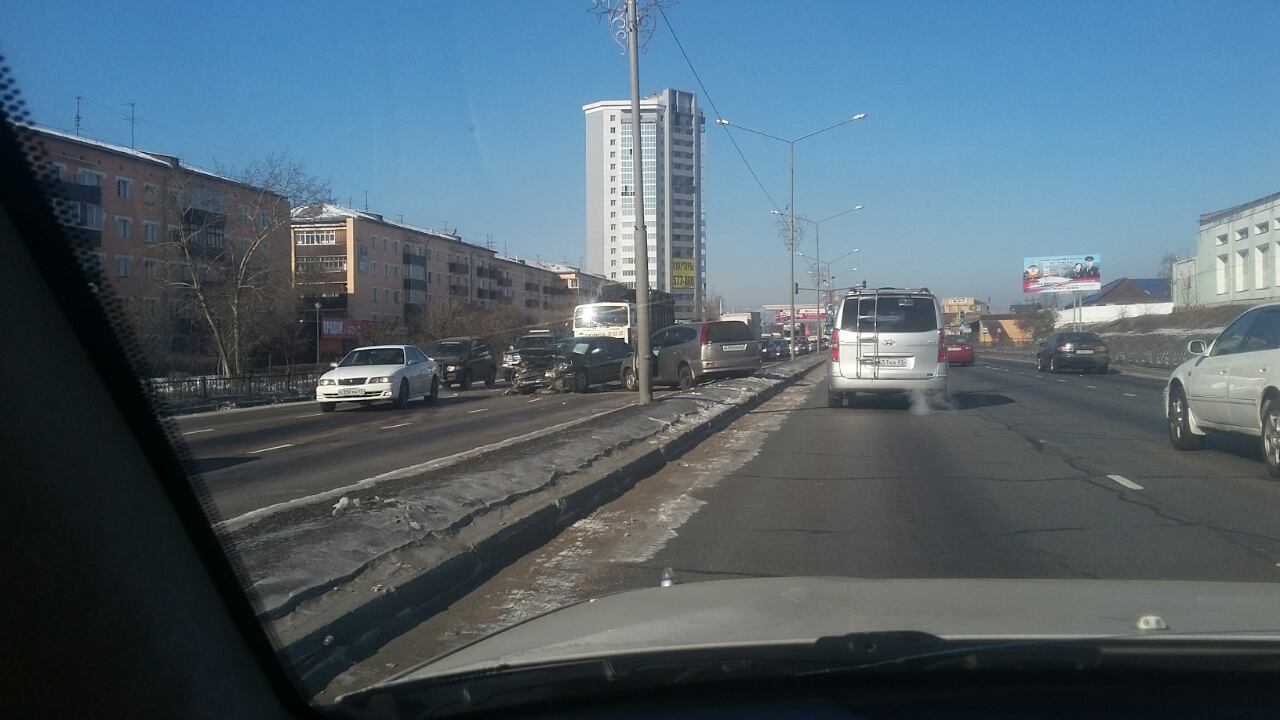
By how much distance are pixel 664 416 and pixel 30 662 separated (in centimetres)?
1333

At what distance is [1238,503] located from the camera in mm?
8594

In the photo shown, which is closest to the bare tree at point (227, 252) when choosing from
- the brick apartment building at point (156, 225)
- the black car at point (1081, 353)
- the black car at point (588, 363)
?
the brick apartment building at point (156, 225)

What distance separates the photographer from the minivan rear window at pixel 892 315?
18047mm

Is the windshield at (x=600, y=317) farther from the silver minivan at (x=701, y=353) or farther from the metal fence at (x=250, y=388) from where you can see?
the metal fence at (x=250, y=388)

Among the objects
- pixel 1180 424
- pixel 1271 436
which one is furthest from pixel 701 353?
→ pixel 1271 436

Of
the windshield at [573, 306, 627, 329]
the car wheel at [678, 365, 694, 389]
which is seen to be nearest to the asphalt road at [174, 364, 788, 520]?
the car wheel at [678, 365, 694, 389]

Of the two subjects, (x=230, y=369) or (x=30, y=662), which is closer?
(x=30, y=662)

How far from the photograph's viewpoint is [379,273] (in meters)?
66.6

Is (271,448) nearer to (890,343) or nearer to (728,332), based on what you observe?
(890,343)

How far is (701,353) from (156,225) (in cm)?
1472

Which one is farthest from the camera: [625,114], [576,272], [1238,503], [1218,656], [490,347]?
[576,272]

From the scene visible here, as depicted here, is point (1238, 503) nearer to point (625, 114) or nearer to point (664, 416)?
point (664, 416)

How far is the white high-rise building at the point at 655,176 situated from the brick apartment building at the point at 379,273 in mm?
12793

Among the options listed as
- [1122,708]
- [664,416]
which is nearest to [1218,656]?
[1122,708]
